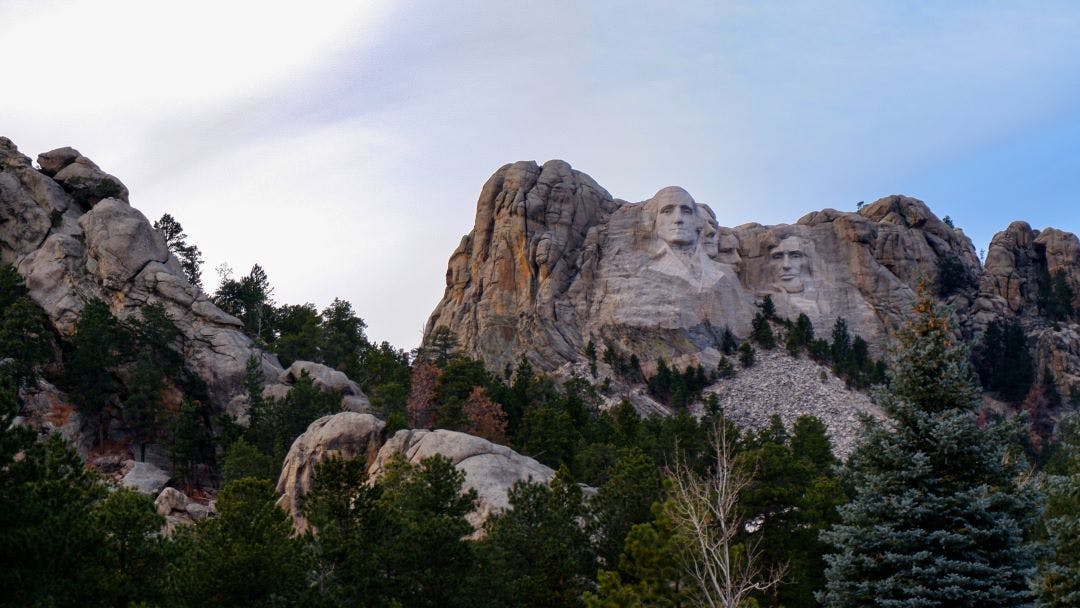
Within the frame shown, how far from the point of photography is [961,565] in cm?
2092

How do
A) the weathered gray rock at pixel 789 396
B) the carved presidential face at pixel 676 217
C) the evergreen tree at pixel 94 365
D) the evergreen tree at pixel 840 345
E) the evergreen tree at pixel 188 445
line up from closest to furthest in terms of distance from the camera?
the evergreen tree at pixel 188 445 < the evergreen tree at pixel 94 365 < the weathered gray rock at pixel 789 396 < the evergreen tree at pixel 840 345 < the carved presidential face at pixel 676 217

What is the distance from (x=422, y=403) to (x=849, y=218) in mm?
59595

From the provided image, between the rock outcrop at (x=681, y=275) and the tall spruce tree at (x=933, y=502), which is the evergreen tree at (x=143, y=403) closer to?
the rock outcrop at (x=681, y=275)

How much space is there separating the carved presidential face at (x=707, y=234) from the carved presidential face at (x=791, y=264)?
671 cm

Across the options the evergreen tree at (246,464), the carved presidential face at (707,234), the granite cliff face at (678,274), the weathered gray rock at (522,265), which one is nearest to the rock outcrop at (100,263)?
the evergreen tree at (246,464)

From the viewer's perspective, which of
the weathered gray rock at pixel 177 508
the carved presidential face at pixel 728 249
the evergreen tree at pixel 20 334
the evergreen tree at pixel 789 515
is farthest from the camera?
the carved presidential face at pixel 728 249

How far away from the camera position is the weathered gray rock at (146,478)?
157ft

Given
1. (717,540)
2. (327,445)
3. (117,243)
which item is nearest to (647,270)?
(117,243)

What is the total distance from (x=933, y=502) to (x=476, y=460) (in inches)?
863

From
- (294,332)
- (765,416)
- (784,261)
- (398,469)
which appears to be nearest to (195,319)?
(294,332)

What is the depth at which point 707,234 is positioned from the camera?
317 feet

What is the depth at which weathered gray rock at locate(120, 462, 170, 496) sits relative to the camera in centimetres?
4775

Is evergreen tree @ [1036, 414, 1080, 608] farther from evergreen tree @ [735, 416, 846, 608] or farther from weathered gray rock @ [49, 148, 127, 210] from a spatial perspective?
weathered gray rock @ [49, 148, 127, 210]

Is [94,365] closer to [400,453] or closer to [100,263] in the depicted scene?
[100,263]
